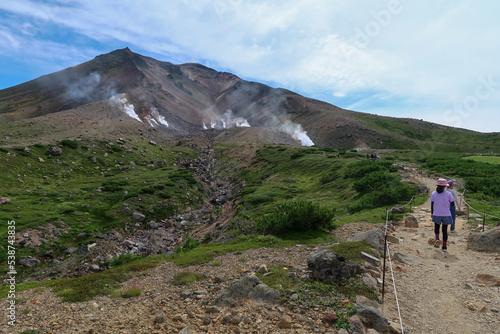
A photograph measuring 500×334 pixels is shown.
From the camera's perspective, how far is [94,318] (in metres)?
6.36

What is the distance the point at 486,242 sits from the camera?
9516 mm

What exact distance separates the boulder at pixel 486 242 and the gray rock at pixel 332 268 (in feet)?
18.3

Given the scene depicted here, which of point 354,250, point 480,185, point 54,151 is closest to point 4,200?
point 54,151

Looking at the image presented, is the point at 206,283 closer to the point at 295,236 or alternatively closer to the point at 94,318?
the point at 94,318

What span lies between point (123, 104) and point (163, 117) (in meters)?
19.1

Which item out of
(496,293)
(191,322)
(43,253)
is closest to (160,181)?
(43,253)

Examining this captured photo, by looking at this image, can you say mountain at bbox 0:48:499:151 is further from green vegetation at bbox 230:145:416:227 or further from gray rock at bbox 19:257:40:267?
gray rock at bbox 19:257:40:267

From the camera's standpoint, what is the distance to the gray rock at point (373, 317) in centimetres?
539

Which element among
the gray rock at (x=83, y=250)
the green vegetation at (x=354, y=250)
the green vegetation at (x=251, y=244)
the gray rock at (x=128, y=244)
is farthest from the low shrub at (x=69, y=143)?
the green vegetation at (x=354, y=250)

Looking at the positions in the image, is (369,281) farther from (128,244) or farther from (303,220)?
(128,244)

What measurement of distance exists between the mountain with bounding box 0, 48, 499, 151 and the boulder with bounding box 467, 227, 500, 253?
56.8 metres

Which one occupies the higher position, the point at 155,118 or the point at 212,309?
the point at 155,118

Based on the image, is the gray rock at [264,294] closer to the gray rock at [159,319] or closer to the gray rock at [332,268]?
the gray rock at [332,268]

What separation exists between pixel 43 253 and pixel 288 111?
135949 millimetres
